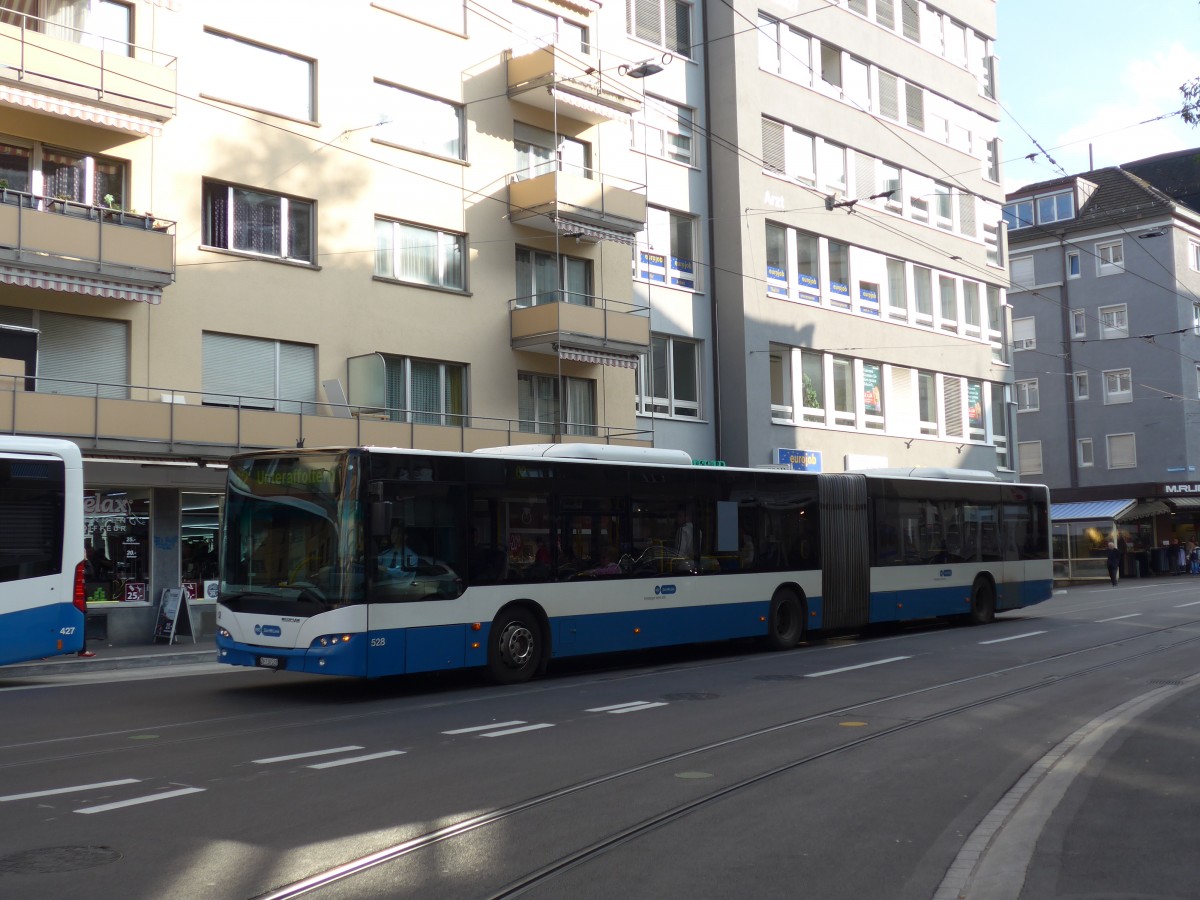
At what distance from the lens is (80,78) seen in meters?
20.3

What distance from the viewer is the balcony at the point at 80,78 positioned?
19.7 m

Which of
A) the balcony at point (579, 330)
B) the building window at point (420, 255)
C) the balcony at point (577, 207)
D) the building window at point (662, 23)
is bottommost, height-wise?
the balcony at point (579, 330)

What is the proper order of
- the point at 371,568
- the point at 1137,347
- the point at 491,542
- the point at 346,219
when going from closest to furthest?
the point at 371,568 → the point at 491,542 → the point at 346,219 → the point at 1137,347

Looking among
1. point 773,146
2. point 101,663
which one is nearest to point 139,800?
point 101,663

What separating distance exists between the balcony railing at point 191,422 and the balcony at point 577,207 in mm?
4985

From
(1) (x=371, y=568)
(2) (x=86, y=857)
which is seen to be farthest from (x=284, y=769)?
(1) (x=371, y=568)

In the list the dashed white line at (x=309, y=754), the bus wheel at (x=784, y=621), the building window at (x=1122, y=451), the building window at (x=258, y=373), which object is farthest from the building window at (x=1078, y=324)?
the dashed white line at (x=309, y=754)

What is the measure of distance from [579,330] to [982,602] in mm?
10438

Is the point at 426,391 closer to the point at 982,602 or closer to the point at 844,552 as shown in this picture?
the point at 844,552

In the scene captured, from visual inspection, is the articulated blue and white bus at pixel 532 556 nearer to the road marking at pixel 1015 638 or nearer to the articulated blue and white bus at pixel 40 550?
the road marking at pixel 1015 638

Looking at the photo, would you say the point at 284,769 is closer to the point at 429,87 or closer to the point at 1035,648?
the point at 1035,648

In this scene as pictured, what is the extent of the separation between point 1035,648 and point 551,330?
42.1 feet

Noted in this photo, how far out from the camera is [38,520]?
1495 cm

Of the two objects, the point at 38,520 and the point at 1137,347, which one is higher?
the point at 1137,347
